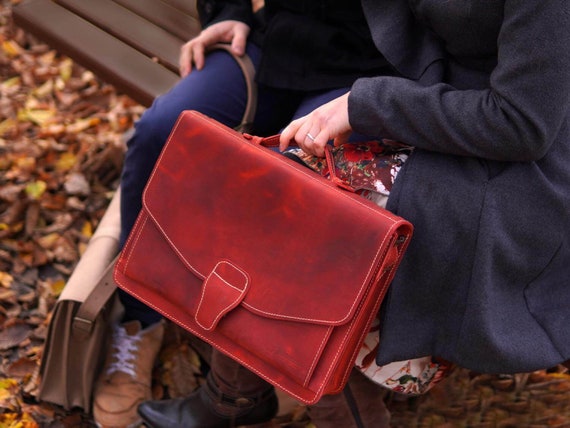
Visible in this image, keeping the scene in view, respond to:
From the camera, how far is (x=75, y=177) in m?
3.13

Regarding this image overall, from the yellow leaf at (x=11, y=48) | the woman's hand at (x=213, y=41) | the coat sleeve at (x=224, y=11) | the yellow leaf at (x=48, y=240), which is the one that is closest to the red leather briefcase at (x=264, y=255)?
the woman's hand at (x=213, y=41)

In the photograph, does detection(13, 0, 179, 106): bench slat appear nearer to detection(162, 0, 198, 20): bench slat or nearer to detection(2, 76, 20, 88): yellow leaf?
detection(162, 0, 198, 20): bench slat

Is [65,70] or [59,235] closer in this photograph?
[59,235]

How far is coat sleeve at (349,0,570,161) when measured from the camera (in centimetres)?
144

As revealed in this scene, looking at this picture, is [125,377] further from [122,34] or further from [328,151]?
[122,34]

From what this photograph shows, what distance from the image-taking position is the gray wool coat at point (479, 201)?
1542 millimetres

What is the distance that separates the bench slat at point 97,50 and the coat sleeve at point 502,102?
3.09 ft

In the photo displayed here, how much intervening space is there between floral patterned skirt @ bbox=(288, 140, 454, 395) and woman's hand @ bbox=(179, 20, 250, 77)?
1.71ft

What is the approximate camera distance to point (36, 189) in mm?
3043

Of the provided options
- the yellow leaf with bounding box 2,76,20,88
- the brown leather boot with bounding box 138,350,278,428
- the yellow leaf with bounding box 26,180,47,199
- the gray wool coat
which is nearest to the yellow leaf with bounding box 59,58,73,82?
the yellow leaf with bounding box 2,76,20,88

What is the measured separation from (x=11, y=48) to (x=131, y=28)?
159 cm

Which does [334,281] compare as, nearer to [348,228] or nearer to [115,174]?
[348,228]

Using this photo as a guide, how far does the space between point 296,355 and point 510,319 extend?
469 mm

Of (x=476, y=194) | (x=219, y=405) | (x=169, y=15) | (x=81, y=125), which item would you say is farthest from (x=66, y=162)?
(x=476, y=194)
